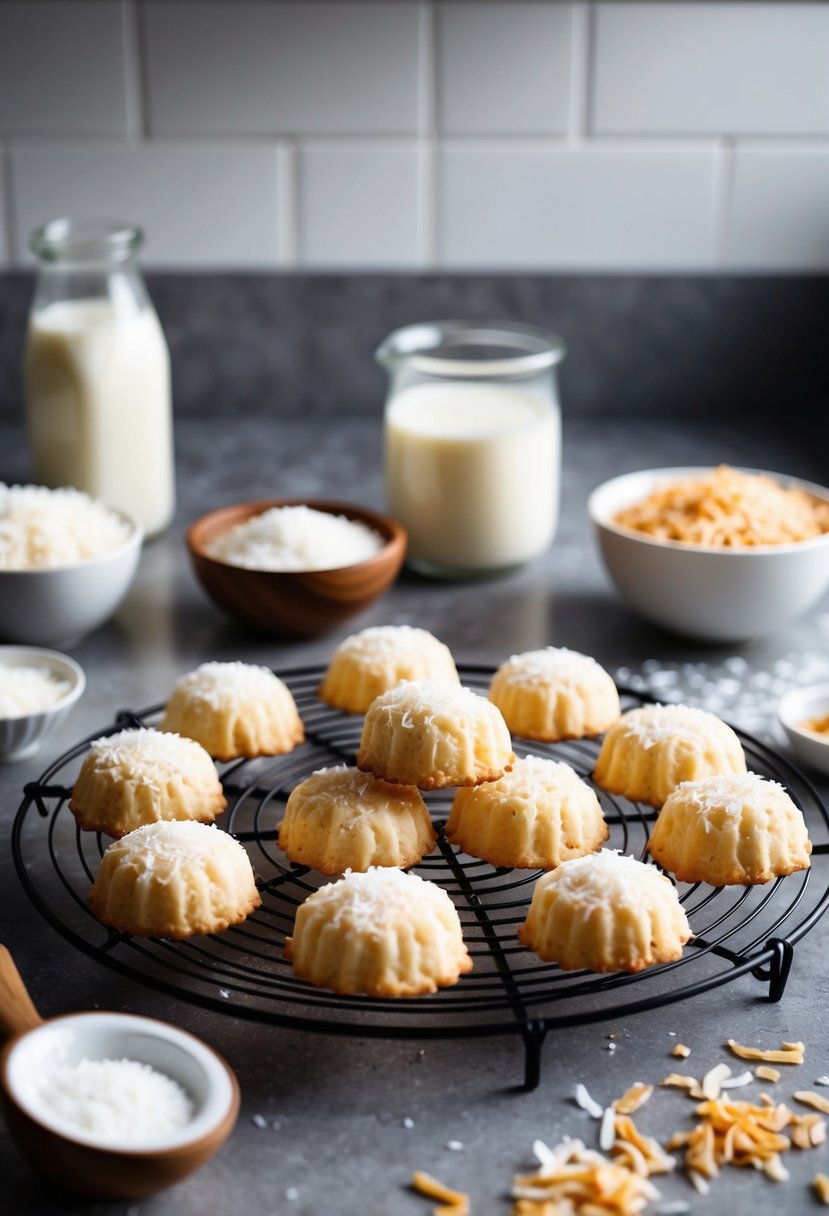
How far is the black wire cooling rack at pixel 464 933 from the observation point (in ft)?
3.33

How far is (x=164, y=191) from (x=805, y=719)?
1551 millimetres

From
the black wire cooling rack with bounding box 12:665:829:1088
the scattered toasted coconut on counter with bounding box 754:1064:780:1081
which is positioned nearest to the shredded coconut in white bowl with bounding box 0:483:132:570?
the black wire cooling rack with bounding box 12:665:829:1088

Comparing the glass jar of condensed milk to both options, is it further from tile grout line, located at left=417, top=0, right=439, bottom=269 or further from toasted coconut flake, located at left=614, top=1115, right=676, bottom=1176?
toasted coconut flake, located at left=614, top=1115, right=676, bottom=1176

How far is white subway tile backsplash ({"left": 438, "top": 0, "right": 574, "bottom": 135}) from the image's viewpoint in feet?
7.68

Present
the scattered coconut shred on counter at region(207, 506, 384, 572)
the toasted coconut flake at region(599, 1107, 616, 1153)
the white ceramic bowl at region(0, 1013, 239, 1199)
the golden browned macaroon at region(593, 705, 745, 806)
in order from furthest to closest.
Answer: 1. the scattered coconut shred on counter at region(207, 506, 384, 572)
2. the golden browned macaroon at region(593, 705, 745, 806)
3. the toasted coconut flake at region(599, 1107, 616, 1153)
4. the white ceramic bowl at region(0, 1013, 239, 1199)

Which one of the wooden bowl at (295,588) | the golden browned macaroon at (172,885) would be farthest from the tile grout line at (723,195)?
the golden browned macaroon at (172,885)

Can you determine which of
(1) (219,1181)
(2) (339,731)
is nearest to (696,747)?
(2) (339,731)

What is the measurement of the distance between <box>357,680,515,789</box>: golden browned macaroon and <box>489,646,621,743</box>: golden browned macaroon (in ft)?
0.63

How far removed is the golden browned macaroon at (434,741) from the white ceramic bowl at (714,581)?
22.2 inches

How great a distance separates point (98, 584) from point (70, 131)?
1105 mm

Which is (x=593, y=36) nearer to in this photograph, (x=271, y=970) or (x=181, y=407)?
(x=181, y=407)

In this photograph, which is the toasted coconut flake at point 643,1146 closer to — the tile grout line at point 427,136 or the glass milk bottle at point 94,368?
the glass milk bottle at point 94,368

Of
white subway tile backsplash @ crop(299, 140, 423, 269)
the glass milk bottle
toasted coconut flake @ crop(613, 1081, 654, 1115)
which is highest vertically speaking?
white subway tile backsplash @ crop(299, 140, 423, 269)

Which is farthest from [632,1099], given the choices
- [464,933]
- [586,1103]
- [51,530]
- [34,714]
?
[51,530]
